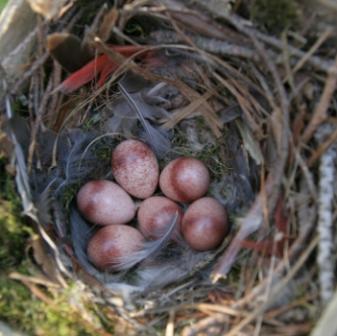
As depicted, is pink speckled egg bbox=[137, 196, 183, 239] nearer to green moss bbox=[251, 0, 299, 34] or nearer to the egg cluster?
the egg cluster

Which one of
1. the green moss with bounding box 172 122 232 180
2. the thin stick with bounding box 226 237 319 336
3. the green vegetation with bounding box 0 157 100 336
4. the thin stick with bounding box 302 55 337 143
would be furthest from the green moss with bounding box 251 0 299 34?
the green vegetation with bounding box 0 157 100 336

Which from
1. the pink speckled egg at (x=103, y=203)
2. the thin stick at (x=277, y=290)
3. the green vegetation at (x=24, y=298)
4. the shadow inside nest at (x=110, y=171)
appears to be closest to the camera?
the thin stick at (x=277, y=290)

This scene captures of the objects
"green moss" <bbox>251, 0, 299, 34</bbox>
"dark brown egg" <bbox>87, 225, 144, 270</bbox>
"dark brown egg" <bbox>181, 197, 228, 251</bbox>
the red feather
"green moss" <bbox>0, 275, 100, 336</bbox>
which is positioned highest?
"green moss" <bbox>251, 0, 299, 34</bbox>

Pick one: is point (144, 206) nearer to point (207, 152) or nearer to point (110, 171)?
point (110, 171)

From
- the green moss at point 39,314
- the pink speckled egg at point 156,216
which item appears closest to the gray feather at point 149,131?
the pink speckled egg at point 156,216

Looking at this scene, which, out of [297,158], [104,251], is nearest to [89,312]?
[104,251]

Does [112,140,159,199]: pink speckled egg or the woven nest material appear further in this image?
[112,140,159,199]: pink speckled egg

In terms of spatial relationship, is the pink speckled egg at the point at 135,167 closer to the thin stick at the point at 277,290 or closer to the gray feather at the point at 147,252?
the gray feather at the point at 147,252
